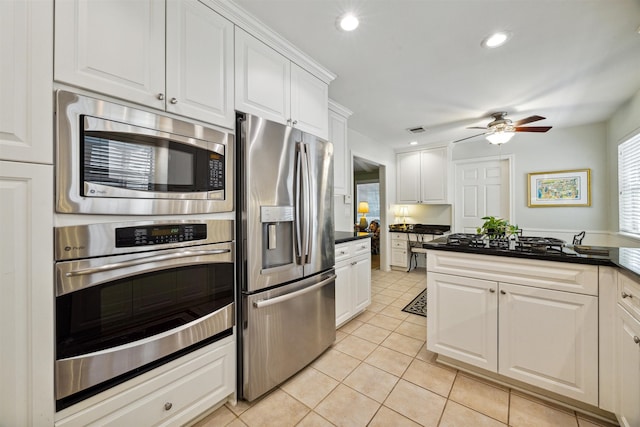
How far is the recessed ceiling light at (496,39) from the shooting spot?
1.80 metres

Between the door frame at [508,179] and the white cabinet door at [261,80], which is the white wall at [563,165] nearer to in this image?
the door frame at [508,179]

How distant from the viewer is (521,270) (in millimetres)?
1623

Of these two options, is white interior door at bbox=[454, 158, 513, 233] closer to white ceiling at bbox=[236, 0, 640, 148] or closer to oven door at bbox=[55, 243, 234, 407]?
white ceiling at bbox=[236, 0, 640, 148]

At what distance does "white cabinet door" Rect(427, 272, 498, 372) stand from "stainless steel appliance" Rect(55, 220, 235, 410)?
1.55 metres

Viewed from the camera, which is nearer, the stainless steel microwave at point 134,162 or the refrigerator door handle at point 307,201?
Answer: the stainless steel microwave at point 134,162

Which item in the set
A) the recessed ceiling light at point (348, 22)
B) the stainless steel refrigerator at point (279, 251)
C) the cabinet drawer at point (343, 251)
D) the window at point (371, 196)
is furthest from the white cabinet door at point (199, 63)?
the window at point (371, 196)

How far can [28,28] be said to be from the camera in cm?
90

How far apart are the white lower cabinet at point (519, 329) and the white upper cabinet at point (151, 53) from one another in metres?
1.98

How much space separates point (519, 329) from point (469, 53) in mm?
2127

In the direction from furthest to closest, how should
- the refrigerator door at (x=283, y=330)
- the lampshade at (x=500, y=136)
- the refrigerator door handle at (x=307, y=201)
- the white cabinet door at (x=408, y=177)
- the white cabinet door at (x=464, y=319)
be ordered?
the white cabinet door at (x=408, y=177) < the lampshade at (x=500, y=136) < the refrigerator door handle at (x=307, y=201) < the white cabinet door at (x=464, y=319) < the refrigerator door at (x=283, y=330)

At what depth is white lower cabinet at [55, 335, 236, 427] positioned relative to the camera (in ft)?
3.49

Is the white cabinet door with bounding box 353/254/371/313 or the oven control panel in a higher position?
the oven control panel

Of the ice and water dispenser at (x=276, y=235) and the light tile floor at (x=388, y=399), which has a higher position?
the ice and water dispenser at (x=276, y=235)

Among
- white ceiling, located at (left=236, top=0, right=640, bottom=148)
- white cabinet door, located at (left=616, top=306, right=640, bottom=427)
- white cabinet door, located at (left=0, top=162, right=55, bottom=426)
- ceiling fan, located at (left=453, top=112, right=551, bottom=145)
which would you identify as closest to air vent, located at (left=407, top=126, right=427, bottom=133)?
white ceiling, located at (left=236, top=0, right=640, bottom=148)
